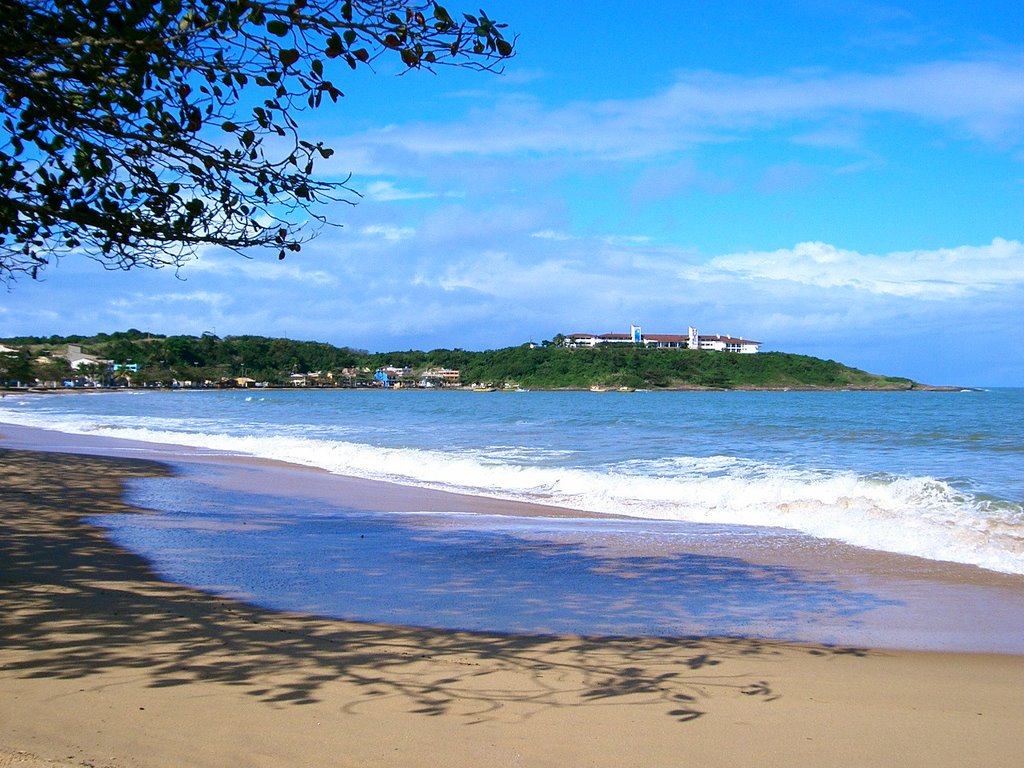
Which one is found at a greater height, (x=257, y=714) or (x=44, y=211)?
(x=44, y=211)

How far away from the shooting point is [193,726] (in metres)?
3.97

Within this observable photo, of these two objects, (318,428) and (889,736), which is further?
(318,428)

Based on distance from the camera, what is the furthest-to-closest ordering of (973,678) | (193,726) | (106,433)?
(106,433) < (973,678) < (193,726)

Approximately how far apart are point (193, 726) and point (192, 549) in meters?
4.92

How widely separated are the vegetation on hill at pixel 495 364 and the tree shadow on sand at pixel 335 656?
333 ft

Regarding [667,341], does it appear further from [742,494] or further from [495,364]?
[742,494]

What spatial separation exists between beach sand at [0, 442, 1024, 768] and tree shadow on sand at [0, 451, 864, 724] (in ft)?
0.05

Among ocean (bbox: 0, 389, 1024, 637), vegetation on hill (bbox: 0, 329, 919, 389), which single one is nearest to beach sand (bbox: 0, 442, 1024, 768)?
ocean (bbox: 0, 389, 1024, 637)

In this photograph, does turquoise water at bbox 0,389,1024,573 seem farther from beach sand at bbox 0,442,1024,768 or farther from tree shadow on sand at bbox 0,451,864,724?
tree shadow on sand at bbox 0,451,864,724

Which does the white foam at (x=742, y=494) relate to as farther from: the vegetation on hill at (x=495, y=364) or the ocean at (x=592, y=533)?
the vegetation on hill at (x=495, y=364)

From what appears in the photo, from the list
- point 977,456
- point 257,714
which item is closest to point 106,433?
point 977,456

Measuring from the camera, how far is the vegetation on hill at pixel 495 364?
12150 cm

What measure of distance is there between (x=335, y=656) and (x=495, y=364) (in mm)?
139089

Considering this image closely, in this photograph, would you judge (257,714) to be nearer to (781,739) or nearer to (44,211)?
(781,739)
